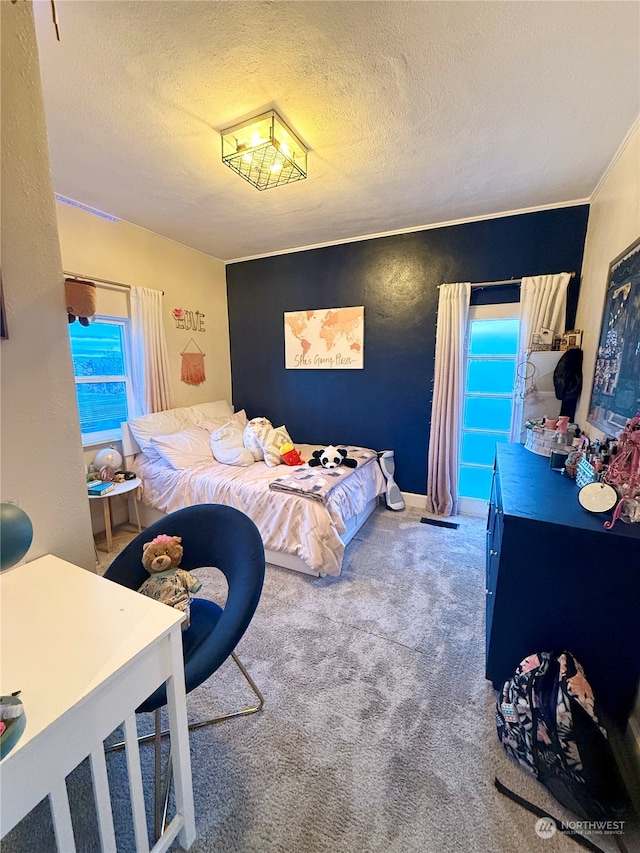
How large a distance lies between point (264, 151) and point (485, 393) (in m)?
2.43

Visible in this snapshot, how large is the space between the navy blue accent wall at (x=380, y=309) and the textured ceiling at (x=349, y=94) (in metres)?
0.40

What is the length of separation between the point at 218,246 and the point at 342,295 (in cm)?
133

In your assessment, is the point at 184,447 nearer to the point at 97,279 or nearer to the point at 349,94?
the point at 97,279

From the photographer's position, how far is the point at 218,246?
3354mm

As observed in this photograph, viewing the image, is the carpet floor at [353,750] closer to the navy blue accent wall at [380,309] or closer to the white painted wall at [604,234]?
the white painted wall at [604,234]

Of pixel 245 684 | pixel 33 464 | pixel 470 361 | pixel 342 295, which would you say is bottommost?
pixel 245 684

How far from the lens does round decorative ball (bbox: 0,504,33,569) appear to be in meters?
0.60

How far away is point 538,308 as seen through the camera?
2.59 meters

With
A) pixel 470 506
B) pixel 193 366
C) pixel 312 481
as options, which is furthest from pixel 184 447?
pixel 470 506

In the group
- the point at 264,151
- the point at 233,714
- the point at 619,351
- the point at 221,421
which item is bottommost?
A: the point at 233,714

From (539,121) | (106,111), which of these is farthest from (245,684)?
(539,121)

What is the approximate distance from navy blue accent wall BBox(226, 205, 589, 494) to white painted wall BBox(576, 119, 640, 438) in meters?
0.21

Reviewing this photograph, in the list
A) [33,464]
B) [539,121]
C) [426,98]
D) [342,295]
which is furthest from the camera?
Answer: [342,295]

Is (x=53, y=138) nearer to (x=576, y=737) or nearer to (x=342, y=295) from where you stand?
(x=342, y=295)
